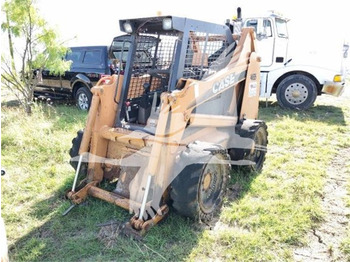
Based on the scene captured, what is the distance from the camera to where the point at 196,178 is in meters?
2.97

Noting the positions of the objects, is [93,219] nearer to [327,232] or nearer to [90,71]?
[327,232]

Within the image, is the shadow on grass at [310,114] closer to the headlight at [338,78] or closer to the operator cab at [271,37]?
the headlight at [338,78]

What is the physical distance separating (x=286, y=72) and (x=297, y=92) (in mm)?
620

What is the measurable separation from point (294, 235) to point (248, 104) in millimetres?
2091

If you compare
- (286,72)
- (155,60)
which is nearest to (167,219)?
(155,60)

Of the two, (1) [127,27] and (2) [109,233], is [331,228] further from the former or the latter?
(1) [127,27]

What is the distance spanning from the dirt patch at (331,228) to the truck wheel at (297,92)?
4066mm

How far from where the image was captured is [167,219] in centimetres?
321

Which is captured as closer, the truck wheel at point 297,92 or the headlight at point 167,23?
the headlight at point 167,23

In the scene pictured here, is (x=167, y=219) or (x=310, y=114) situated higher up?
(x=310, y=114)

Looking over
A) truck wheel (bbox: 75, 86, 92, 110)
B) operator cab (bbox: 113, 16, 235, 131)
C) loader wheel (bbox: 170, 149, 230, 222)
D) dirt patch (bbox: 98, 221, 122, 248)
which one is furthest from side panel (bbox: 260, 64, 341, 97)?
dirt patch (bbox: 98, 221, 122, 248)

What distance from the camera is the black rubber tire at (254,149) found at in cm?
412

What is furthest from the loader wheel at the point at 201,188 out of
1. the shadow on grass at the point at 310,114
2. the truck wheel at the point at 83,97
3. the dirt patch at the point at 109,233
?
the truck wheel at the point at 83,97

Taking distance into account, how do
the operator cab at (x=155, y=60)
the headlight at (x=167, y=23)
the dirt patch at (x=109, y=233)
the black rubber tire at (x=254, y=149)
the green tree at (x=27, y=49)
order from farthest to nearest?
the green tree at (x=27, y=49)
the black rubber tire at (x=254, y=149)
the operator cab at (x=155, y=60)
the headlight at (x=167, y=23)
the dirt patch at (x=109, y=233)
